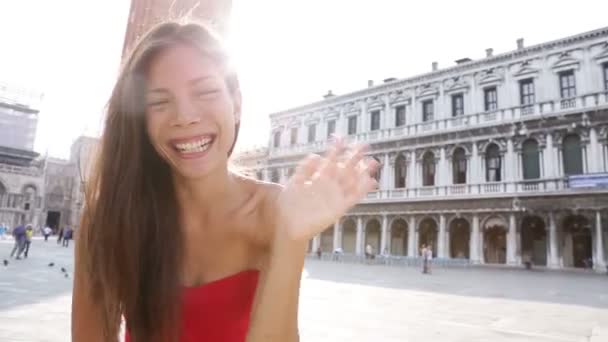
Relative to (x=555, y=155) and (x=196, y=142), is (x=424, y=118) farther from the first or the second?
(x=196, y=142)

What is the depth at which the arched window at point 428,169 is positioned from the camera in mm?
25125

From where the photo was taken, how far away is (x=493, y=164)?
2286 cm

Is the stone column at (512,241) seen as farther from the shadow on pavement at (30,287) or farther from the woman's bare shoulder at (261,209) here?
the woman's bare shoulder at (261,209)

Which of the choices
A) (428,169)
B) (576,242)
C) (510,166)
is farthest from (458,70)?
(576,242)

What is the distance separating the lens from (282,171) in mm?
33125

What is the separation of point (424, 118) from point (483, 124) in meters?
3.90

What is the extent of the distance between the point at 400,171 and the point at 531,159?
7.59 meters

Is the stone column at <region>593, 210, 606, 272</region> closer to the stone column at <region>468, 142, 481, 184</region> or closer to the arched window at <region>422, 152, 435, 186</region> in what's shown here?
the stone column at <region>468, 142, 481, 184</region>

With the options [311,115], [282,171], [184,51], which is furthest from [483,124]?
[184,51]

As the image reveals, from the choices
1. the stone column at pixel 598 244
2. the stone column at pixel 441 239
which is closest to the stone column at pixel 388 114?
the stone column at pixel 441 239

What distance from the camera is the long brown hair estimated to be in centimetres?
127

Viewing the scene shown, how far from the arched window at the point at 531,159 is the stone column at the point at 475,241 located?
3394 millimetres

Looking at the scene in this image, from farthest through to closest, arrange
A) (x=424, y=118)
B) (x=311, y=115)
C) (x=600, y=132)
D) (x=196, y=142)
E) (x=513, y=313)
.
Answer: (x=311, y=115)
(x=424, y=118)
(x=600, y=132)
(x=513, y=313)
(x=196, y=142)

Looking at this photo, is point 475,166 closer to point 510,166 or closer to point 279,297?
point 510,166
